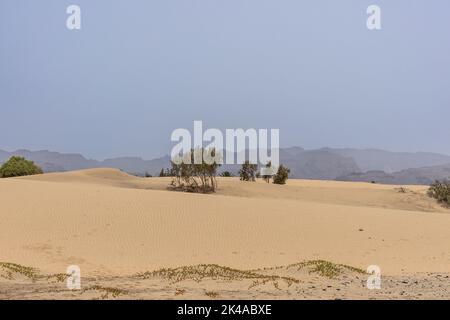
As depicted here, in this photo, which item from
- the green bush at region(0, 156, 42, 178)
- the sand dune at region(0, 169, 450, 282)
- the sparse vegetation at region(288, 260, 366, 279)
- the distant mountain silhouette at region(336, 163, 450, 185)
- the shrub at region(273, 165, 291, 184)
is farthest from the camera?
the distant mountain silhouette at region(336, 163, 450, 185)

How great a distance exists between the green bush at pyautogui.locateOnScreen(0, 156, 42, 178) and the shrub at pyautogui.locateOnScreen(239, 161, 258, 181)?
1894 cm

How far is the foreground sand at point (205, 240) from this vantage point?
1036 centimetres

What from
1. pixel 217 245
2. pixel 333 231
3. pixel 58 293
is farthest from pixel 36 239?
pixel 333 231

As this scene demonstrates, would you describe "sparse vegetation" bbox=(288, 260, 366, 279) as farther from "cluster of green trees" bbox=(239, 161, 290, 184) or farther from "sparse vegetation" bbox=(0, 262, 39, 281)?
"cluster of green trees" bbox=(239, 161, 290, 184)

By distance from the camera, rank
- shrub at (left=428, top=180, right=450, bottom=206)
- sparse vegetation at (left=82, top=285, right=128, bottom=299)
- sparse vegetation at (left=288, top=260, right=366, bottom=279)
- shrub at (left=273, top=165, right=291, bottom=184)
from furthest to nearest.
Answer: shrub at (left=273, top=165, right=291, bottom=184)
shrub at (left=428, top=180, right=450, bottom=206)
sparse vegetation at (left=288, top=260, right=366, bottom=279)
sparse vegetation at (left=82, top=285, right=128, bottom=299)

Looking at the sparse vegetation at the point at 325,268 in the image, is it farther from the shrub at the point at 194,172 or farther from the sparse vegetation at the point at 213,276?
the shrub at the point at 194,172

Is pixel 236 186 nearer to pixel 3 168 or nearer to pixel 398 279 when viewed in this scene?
pixel 3 168

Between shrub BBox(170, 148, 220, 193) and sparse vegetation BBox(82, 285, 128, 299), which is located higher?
shrub BBox(170, 148, 220, 193)

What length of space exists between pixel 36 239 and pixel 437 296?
11116mm

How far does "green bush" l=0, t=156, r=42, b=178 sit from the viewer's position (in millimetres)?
45812

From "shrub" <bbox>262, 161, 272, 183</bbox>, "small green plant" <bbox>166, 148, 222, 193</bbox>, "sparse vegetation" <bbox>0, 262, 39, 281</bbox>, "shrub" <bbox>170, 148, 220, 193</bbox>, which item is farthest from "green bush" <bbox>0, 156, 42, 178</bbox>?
Answer: "sparse vegetation" <bbox>0, 262, 39, 281</bbox>

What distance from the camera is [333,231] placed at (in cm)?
1836

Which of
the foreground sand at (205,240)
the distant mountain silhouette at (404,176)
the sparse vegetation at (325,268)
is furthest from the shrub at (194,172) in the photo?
the distant mountain silhouette at (404,176)

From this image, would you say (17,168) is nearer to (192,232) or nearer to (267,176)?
(267,176)
